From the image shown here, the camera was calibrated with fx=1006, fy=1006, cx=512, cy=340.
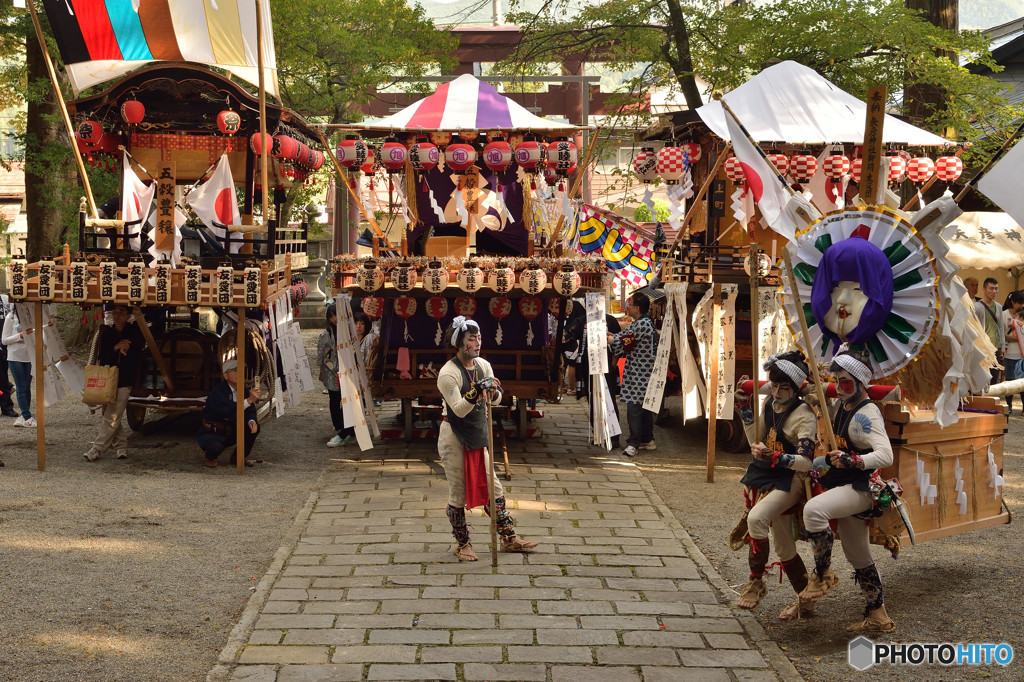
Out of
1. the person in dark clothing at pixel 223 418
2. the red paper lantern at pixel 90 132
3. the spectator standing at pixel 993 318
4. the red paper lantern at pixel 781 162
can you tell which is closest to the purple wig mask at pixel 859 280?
the red paper lantern at pixel 781 162

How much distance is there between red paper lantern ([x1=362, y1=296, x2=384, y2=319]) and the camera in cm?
1238

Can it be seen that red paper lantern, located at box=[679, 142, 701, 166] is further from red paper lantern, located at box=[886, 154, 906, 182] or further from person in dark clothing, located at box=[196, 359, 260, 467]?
person in dark clothing, located at box=[196, 359, 260, 467]

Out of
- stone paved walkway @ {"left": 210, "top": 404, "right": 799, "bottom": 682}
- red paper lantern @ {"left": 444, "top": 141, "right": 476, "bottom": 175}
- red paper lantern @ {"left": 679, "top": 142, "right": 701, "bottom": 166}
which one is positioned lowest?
stone paved walkway @ {"left": 210, "top": 404, "right": 799, "bottom": 682}

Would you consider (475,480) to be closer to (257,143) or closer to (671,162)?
(257,143)

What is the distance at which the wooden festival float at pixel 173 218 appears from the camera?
11.0 metres

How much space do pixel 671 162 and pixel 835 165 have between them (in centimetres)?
215

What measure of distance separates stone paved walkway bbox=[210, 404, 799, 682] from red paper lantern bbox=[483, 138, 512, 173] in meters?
3.98

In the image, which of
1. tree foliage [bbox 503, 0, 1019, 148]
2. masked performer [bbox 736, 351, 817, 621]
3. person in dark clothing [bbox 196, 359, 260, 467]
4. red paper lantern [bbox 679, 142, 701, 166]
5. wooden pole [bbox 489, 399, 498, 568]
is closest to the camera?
masked performer [bbox 736, 351, 817, 621]

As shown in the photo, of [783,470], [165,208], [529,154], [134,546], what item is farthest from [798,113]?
[134,546]

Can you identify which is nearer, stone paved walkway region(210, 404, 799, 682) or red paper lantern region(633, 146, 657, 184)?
stone paved walkway region(210, 404, 799, 682)

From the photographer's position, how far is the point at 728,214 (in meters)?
13.5

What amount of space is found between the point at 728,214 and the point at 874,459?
776 cm

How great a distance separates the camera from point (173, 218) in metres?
12.9

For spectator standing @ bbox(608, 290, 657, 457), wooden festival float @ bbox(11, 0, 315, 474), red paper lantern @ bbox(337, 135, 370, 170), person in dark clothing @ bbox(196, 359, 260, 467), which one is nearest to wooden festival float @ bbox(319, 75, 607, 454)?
red paper lantern @ bbox(337, 135, 370, 170)
